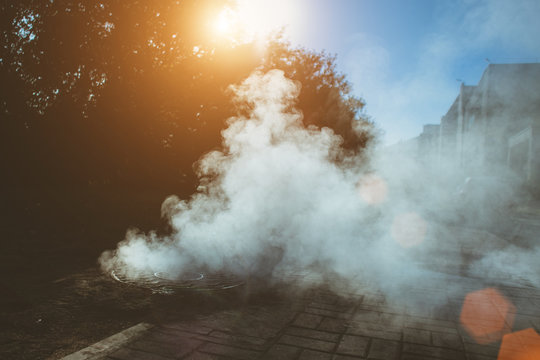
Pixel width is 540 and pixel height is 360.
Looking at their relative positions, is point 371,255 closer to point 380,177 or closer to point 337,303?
point 337,303

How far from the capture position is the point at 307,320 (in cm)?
338

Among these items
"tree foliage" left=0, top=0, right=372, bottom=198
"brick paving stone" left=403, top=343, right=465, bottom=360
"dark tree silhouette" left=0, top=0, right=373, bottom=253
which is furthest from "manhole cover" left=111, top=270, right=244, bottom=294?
"tree foliage" left=0, top=0, right=372, bottom=198

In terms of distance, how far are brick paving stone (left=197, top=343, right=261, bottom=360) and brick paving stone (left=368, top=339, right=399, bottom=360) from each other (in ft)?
2.82

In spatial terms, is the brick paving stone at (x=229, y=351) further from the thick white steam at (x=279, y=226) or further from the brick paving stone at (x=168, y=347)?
the thick white steam at (x=279, y=226)

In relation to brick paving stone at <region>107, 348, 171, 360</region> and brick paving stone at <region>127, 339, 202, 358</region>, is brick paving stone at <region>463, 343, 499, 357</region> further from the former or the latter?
brick paving stone at <region>107, 348, 171, 360</region>

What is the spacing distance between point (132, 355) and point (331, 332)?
159 centimetres

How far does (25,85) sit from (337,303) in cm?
1029

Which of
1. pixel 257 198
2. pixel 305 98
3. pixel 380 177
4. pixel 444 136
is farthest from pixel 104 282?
pixel 444 136

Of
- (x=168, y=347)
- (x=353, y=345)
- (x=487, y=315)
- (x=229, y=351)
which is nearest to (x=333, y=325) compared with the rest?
(x=353, y=345)

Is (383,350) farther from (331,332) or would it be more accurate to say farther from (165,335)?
(165,335)

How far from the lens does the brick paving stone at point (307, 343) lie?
282cm

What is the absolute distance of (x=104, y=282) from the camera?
164 inches

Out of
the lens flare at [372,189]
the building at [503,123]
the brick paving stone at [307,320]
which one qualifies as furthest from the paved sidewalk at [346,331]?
the building at [503,123]

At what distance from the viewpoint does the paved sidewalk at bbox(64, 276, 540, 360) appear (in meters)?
2.69
